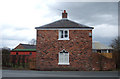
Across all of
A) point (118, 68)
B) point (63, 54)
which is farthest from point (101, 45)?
point (63, 54)

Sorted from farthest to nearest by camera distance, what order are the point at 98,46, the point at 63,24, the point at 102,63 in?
the point at 98,46 → the point at 63,24 → the point at 102,63

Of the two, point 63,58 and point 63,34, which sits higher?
point 63,34

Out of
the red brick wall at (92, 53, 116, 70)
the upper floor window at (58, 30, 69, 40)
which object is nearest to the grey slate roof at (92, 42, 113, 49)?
the red brick wall at (92, 53, 116, 70)

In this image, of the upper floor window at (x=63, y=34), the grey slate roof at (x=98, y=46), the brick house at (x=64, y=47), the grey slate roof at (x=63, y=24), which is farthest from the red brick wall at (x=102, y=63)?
the grey slate roof at (x=98, y=46)

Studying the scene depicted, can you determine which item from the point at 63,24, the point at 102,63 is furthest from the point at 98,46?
the point at 63,24

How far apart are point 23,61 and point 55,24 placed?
26.8ft

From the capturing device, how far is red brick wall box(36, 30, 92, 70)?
26.8 m

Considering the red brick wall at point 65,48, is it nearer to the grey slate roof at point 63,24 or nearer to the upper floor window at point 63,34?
the upper floor window at point 63,34

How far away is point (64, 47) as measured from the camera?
26969 millimetres

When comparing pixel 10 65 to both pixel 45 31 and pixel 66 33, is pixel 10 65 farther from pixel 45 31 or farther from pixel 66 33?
pixel 66 33

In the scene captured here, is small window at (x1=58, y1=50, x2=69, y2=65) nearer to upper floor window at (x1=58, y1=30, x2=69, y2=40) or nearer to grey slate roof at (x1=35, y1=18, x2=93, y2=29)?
upper floor window at (x1=58, y1=30, x2=69, y2=40)

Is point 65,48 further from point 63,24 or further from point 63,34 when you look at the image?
point 63,24

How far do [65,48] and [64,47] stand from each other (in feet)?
0.62

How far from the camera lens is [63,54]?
27.0 metres
